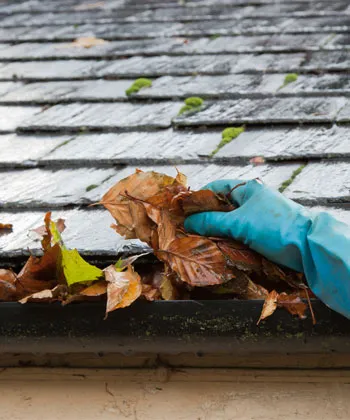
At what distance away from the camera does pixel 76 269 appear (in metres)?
1.86

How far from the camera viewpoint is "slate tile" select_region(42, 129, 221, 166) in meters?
2.79

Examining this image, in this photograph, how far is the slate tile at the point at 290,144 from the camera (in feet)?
8.75

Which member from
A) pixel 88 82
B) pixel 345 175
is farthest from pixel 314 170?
pixel 88 82

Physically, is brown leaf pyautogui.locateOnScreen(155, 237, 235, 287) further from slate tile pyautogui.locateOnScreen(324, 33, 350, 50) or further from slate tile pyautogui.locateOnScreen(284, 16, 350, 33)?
slate tile pyautogui.locateOnScreen(284, 16, 350, 33)

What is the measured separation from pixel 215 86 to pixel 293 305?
1.94 meters

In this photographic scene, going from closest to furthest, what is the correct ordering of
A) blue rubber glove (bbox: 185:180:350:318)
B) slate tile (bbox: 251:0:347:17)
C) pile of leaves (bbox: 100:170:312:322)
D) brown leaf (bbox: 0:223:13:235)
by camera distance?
blue rubber glove (bbox: 185:180:350:318) < pile of leaves (bbox: 100:170:312:322) < brown leaf (bbox: 0:223:13:235) < slate tile (bbox: 251:0:347:17)

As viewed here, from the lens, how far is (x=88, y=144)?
3014mm

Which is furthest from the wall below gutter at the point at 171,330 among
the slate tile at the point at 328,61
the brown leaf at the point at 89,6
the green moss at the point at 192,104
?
the brown leaf at the point at 89,6

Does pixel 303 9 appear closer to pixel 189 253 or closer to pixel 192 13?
pixel 192 13

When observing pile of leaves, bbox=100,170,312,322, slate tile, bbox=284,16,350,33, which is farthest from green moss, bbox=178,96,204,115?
slate tile, bbox=284,16,350,33

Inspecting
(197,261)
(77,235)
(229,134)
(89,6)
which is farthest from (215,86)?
(89,6)

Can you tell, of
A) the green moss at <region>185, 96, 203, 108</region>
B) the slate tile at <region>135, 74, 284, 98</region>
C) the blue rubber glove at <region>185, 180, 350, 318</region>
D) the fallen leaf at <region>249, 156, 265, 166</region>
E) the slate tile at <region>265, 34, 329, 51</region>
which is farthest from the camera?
the slate tile at <region>265, 34, 329, 51</region>

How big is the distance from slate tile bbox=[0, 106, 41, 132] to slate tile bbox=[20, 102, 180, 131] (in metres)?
0.05

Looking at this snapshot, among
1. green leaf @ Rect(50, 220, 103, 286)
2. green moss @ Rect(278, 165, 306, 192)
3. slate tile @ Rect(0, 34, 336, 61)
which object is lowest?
slate tile @ Rect(0, 34, 336, 61)
